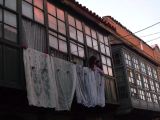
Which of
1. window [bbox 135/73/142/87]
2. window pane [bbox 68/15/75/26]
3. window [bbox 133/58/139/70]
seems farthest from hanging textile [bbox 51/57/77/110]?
window [bbox 133/58/139/70]

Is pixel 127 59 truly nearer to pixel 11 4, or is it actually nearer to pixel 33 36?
pixel 33 36

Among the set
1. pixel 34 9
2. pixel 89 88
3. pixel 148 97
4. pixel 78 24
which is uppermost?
pixel 78 24

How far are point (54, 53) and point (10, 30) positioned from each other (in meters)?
2.47

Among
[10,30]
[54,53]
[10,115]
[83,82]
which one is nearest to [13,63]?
[10,30]

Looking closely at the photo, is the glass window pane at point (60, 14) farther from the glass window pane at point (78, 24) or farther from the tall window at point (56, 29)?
the glass window pane at point (78, 24)

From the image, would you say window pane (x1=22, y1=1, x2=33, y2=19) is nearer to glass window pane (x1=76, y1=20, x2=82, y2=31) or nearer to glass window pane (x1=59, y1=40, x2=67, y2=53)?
glass window pane (x1=59, y1=40, x2=67, y2=53)

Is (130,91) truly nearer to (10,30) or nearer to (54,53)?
(54,53)

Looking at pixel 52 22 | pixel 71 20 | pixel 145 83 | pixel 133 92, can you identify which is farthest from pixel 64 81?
pixel 145 83

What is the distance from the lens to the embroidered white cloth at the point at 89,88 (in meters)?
12.1

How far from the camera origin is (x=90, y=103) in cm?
1240

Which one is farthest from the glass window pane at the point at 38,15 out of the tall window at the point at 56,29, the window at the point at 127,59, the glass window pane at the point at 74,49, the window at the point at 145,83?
the window at the point at 145,83

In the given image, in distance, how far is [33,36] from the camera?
36.0 ft

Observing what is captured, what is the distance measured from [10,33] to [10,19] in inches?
20.1

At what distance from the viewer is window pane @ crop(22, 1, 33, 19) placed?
10894mm
